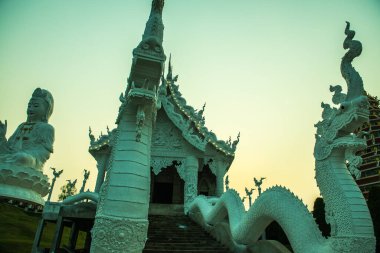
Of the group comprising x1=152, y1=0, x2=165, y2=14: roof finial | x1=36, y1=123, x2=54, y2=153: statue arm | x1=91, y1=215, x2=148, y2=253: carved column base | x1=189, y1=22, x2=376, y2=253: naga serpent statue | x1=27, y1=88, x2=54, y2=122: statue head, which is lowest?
x1=91, y1=215, x2=148, y2=253: carved column base

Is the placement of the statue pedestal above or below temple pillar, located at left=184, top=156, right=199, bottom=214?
below

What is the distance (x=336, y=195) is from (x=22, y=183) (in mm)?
10147

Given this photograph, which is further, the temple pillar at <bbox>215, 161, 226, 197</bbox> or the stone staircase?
the temple pillar at <bbox>215, 161, 226, 197</bbox>

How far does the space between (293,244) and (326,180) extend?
1.19 metres

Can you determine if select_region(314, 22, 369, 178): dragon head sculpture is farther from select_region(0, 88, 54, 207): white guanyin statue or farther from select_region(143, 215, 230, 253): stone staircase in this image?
select_region(0, 88, 54, 207): white guanyin statue

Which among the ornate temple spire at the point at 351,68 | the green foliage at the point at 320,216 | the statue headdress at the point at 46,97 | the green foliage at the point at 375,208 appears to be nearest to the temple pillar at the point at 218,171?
the green foliage at the point at 320,216

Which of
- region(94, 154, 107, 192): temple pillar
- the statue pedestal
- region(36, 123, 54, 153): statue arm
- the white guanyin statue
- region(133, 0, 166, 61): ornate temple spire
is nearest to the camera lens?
region(133, 0, 166, 61): ornate temple spire

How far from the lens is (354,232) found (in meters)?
3.56

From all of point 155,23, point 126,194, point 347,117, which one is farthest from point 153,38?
point 347,117

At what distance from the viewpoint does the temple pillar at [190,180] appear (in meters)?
11.3

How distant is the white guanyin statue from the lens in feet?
30.4

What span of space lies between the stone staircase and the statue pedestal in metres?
4.53

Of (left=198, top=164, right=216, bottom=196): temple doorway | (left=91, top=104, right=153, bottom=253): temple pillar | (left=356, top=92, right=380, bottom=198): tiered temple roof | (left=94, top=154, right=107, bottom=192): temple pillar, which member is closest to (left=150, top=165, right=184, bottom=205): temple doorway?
(left=198, top=164, right=216, bottom=196): temple doorway

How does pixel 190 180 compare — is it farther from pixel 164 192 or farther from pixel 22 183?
pixel 22 183
